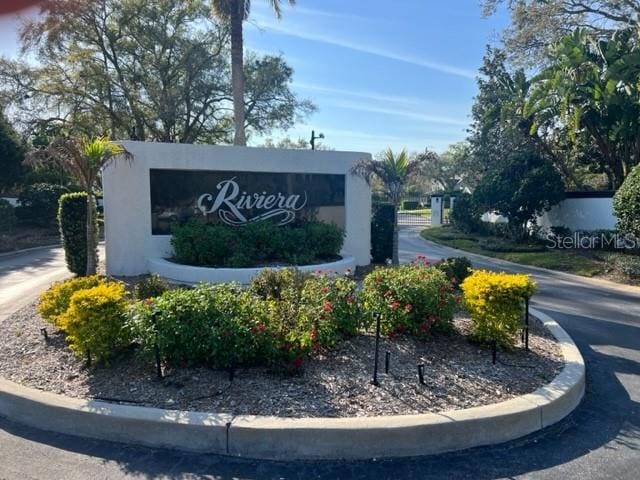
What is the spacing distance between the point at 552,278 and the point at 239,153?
9.46m

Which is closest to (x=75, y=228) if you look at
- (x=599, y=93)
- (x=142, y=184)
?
(x=142, y=184)

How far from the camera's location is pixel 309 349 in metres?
4.68

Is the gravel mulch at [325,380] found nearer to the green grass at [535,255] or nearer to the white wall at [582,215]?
the green grass at [535,255]

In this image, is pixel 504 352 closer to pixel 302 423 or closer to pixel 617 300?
pixel 302 423

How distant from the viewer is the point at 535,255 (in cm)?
1634

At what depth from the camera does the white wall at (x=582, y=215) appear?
16766 mm

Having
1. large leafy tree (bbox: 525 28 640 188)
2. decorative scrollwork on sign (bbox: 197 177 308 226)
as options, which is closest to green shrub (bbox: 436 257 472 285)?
decorative scrollwork on sign (bbox: 197 177 308 226)

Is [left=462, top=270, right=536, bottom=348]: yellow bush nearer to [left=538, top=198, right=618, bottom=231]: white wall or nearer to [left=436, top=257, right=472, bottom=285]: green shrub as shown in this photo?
[left=436, top=257, right=472, bottom=285]: green shrub

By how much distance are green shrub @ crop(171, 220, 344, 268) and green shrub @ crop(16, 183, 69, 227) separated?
653 inches

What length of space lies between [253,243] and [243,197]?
1324mm

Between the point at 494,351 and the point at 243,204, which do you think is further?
the point at 243,204

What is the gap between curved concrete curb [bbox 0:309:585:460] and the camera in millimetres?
3508

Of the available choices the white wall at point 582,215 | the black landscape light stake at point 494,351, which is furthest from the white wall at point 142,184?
the white wall at point 582,215

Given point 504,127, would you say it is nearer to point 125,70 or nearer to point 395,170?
point 395,170
